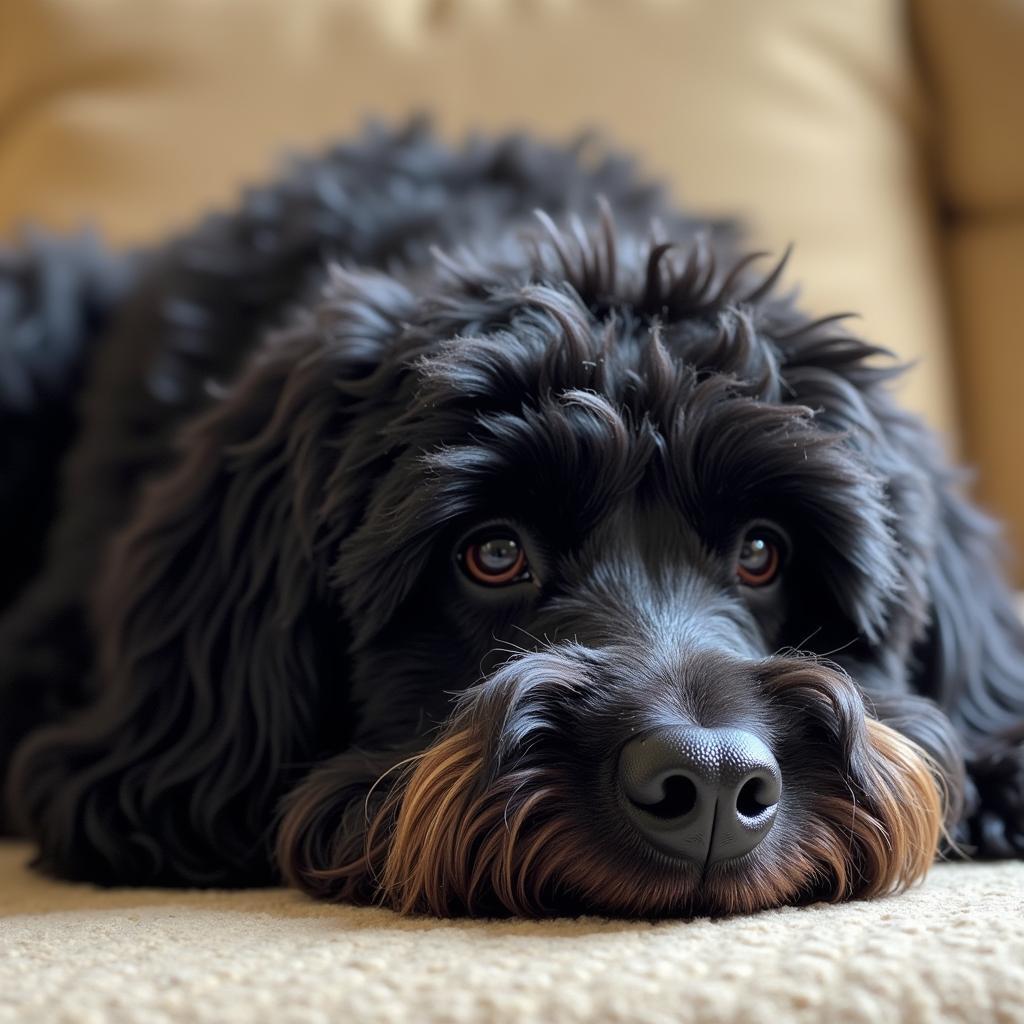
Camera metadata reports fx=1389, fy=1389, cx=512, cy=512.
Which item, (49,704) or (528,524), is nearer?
(528,524)

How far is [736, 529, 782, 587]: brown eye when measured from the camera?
200 cm

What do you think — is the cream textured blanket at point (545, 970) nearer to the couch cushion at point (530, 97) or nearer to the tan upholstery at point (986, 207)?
the tan upholstery at point (986, 207)

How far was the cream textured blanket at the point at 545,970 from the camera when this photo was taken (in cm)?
122

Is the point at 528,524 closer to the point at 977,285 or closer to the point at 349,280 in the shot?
the point at 349,280

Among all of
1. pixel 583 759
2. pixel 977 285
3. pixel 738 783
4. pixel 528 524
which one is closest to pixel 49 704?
pixel 528 524

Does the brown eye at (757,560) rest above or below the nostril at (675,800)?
above

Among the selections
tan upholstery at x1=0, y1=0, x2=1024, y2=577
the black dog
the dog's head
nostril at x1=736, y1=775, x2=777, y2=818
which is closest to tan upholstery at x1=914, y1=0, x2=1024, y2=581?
tan upholstery at x1=0, y1=0, x2=1024, y2=577

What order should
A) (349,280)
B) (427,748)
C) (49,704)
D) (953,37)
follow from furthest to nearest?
(953,37), (49,704), (349,280), (427,748)

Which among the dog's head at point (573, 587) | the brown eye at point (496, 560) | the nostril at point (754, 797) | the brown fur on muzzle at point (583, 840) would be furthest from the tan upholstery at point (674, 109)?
the nostril at point (754, 797)

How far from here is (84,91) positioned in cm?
379

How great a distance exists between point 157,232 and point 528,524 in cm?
232

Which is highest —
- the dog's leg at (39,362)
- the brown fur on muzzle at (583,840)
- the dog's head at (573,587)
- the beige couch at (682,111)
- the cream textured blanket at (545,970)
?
the beige couch at (682,111)

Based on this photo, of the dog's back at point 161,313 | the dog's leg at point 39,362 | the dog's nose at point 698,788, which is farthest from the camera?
the dog's leg at point 39,362

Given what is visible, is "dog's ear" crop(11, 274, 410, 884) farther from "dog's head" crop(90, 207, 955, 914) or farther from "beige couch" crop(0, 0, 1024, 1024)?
"beige couch" crop(0, 0, 1024, 1024)
